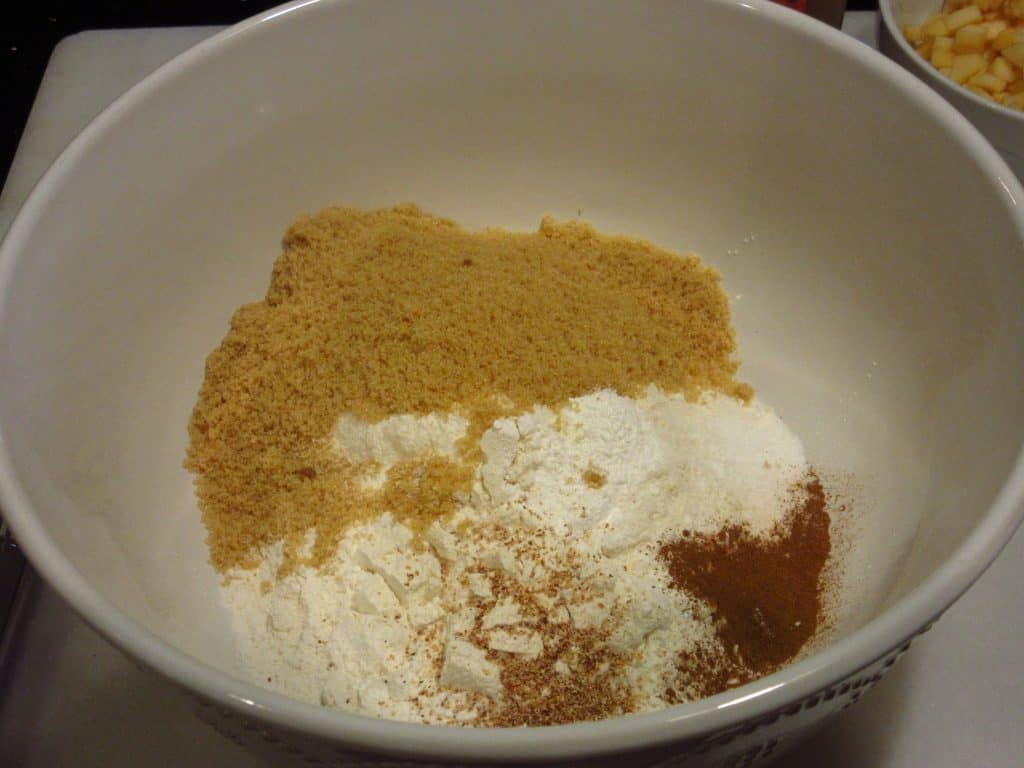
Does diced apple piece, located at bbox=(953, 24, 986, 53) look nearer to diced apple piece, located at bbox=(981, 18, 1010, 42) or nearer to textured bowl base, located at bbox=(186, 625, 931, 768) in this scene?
diced apple piece, located at bbox=(981, 18, 1010, 42)

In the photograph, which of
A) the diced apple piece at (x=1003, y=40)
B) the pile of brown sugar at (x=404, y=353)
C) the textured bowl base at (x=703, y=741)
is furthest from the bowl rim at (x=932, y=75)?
the textured bowl base at (x=703, y=741)

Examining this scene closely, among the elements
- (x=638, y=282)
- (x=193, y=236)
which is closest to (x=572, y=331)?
(x=638, y=282)

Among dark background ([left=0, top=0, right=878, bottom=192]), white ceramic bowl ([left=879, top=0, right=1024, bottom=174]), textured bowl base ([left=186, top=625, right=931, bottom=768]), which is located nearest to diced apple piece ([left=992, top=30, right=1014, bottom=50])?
white ceramic bowl ([left=879, top=0, right=1024, bottom=174])

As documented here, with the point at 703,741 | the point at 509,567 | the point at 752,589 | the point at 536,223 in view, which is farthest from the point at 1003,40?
the point at 703,741

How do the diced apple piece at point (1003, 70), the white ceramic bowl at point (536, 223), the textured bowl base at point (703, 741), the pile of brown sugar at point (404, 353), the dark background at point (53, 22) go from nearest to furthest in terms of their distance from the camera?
the textured bowl base at point (703, 741) → the white ceramic bowl at point (536, 223) → the pile of brown sugar at point (404, 353) → the diced apple piece at point (1003, 70) → the dark background at point (53, 22)

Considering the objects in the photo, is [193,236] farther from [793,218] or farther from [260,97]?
[793,218]

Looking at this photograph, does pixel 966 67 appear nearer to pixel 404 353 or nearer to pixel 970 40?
pixel 970 40

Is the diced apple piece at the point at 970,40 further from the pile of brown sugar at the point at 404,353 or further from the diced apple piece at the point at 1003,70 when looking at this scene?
the pile of brown sugar at the point at 404,353
